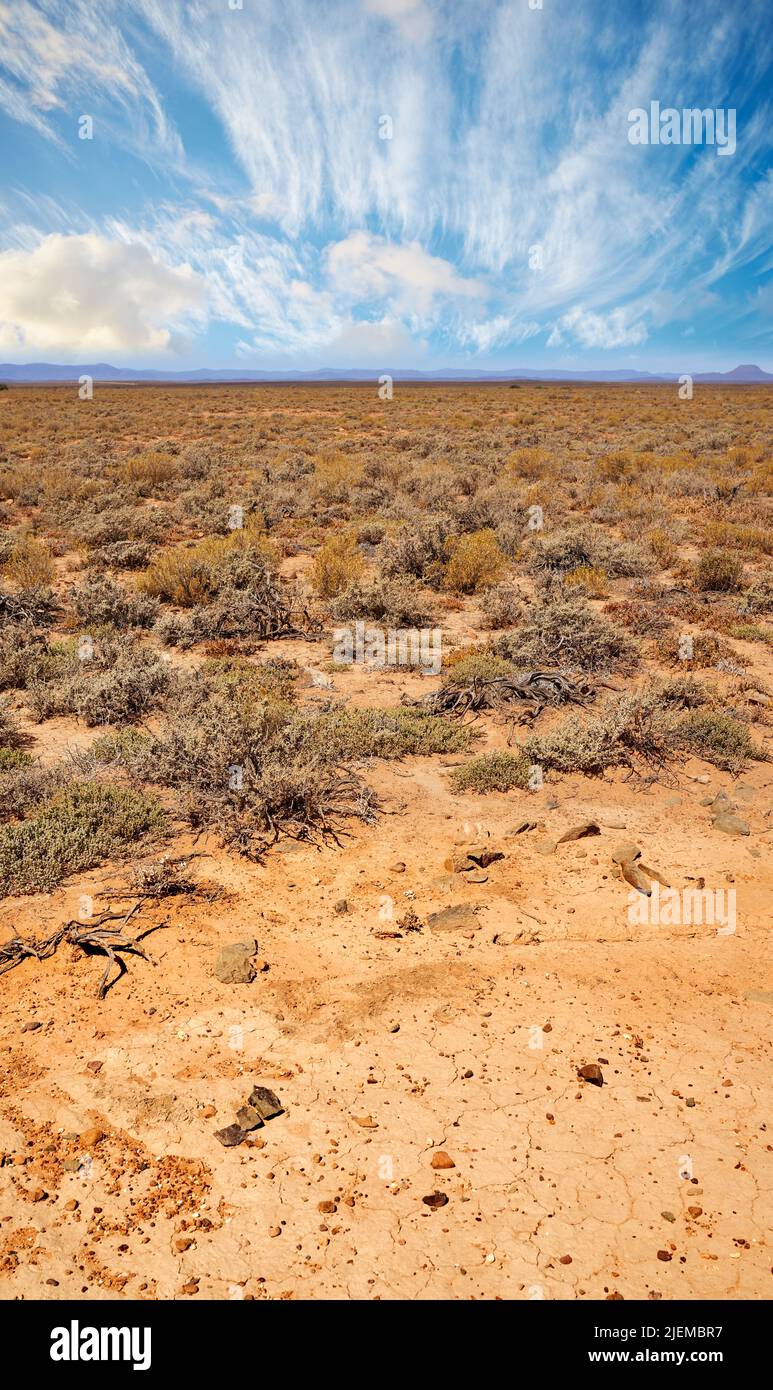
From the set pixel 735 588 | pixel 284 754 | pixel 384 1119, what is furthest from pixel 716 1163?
pixel 735 588

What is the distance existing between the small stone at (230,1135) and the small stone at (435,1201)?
909 millimetres

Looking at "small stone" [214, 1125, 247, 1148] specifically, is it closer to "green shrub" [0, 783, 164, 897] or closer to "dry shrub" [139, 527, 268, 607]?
"green shrub" [0, 783, 164, 897]

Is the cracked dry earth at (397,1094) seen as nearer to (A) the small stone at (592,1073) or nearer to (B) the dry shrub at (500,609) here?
(A) the small stone at (592,1073)

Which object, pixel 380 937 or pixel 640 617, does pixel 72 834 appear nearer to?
pixel 380 937

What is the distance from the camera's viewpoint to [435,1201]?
119 inches

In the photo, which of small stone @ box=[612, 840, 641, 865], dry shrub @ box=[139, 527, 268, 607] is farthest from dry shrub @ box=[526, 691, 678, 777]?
dry shrub @ box=[139, 527, 268, 607]

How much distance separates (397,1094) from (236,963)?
133 cm

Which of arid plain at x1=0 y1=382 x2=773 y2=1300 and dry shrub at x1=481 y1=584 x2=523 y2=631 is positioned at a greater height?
dry shrub at x1=481 y1=584 x2=523 y2=631

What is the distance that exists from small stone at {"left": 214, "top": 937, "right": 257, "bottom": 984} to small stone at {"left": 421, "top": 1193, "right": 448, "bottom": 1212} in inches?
65.2

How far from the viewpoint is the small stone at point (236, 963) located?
4.25 meters

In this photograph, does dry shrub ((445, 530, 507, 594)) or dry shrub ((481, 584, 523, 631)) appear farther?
dry shrub ((445, 530, 507, 594))

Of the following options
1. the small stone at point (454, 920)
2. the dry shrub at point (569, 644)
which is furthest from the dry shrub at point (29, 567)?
the small stone at point (454, 920)

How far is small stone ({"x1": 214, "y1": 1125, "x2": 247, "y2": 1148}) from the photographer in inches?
129
